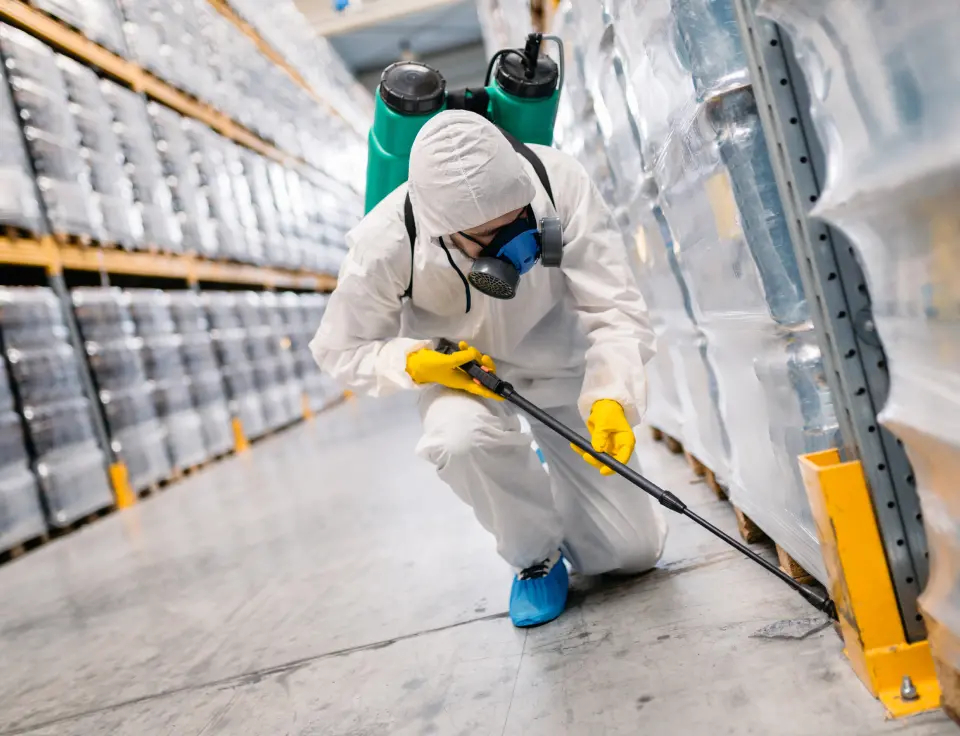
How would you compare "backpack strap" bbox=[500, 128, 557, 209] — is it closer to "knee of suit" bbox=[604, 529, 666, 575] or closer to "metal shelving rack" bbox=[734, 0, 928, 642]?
"metal shelving rack" bbox=[734, 0, 928, 642]

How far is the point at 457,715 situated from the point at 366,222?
1202 mm

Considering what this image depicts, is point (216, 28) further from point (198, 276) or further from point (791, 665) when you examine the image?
point (791, 665)

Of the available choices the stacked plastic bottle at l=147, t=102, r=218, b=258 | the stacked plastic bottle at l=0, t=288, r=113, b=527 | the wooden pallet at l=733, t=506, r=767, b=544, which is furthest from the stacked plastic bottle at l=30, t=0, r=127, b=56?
the wooden pallet at l=733, t=506, r=767, b=544

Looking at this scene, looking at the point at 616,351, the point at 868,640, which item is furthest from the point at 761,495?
the point at 868,640

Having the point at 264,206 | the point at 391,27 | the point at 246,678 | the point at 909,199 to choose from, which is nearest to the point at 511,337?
→ the point at 246,678

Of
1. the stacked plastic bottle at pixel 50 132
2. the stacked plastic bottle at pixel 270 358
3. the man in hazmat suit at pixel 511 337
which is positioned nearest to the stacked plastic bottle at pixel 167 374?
the stacked plastic bottle at pixel 50 132

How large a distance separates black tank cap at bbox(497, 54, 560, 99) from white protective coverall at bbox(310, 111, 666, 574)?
0.35 meters

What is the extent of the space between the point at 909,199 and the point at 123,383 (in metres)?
5.37

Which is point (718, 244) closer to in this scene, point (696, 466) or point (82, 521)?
point (696, 466)

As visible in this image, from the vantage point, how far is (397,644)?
2225mm

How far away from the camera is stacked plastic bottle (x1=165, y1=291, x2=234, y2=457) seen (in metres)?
6.58

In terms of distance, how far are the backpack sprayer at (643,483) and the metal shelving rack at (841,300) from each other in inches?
15.1

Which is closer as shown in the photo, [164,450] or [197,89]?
[164,450]

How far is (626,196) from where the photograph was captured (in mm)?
2908
